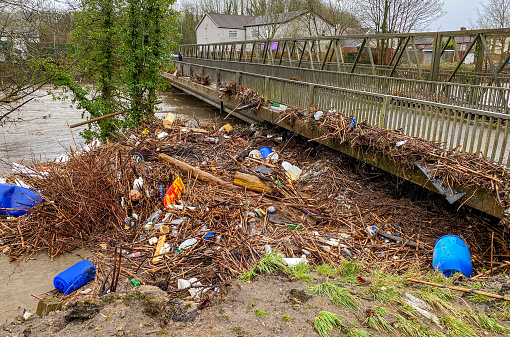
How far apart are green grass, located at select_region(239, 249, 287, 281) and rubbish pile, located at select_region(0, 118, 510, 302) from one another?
25cm

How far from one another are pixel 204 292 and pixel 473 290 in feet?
10.2

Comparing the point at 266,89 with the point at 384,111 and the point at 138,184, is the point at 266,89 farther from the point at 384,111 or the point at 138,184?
the point at 138,184

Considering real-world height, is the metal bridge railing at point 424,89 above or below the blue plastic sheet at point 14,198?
above

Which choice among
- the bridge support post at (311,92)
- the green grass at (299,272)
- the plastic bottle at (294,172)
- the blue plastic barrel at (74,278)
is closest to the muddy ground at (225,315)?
the green grass at (299,272)

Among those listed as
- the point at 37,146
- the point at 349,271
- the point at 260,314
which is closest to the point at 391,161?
the point at 349,271

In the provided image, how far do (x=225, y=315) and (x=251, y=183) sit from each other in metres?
4.74

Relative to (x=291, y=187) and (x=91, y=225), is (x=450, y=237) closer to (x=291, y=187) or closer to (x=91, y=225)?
(x=291, y=187)

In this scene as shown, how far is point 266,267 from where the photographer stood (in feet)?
16.1

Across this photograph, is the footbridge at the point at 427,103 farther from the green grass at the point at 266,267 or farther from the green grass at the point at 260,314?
the green grass at the point at 260,314

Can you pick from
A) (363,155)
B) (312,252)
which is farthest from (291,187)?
(312,252)

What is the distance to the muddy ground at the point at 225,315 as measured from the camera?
3627 mm

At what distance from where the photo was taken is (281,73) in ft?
60.1

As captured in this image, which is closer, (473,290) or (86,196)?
(473,290)

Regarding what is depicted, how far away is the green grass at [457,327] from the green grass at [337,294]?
851 mm
